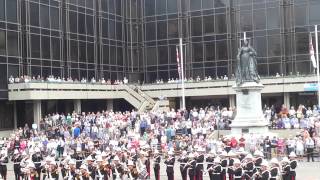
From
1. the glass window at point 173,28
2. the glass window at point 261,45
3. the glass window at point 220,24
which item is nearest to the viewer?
the glass window at point 261,45

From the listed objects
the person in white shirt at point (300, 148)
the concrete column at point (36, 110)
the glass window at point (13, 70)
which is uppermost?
the glass window at point (13, 70)

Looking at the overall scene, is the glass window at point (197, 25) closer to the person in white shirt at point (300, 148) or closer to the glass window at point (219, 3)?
the glass window at point (219, 3)

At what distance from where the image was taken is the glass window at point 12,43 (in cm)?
5512

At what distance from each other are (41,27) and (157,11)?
17.0m

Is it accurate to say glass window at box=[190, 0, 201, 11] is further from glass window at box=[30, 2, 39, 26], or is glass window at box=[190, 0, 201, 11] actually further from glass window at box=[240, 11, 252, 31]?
glass window at box=[30, 2, 39, 26]

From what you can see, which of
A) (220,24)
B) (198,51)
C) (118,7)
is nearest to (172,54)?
(198,51)

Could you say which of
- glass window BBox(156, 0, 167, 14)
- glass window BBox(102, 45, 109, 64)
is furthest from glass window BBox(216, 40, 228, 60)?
glass window BBox(102, 45, 109, 64)

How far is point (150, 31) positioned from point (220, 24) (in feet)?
27.3

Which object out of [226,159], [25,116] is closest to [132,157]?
[226,159]

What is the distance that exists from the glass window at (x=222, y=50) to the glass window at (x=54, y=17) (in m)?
17.9

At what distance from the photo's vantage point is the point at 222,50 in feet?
226

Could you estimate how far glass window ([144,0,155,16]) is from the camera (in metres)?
72.3

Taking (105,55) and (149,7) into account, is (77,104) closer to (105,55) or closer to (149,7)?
(105,55)

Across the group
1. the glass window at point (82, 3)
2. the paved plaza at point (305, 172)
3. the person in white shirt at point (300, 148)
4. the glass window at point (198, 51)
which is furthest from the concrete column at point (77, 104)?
the person in white shirt at point (300, 148)
